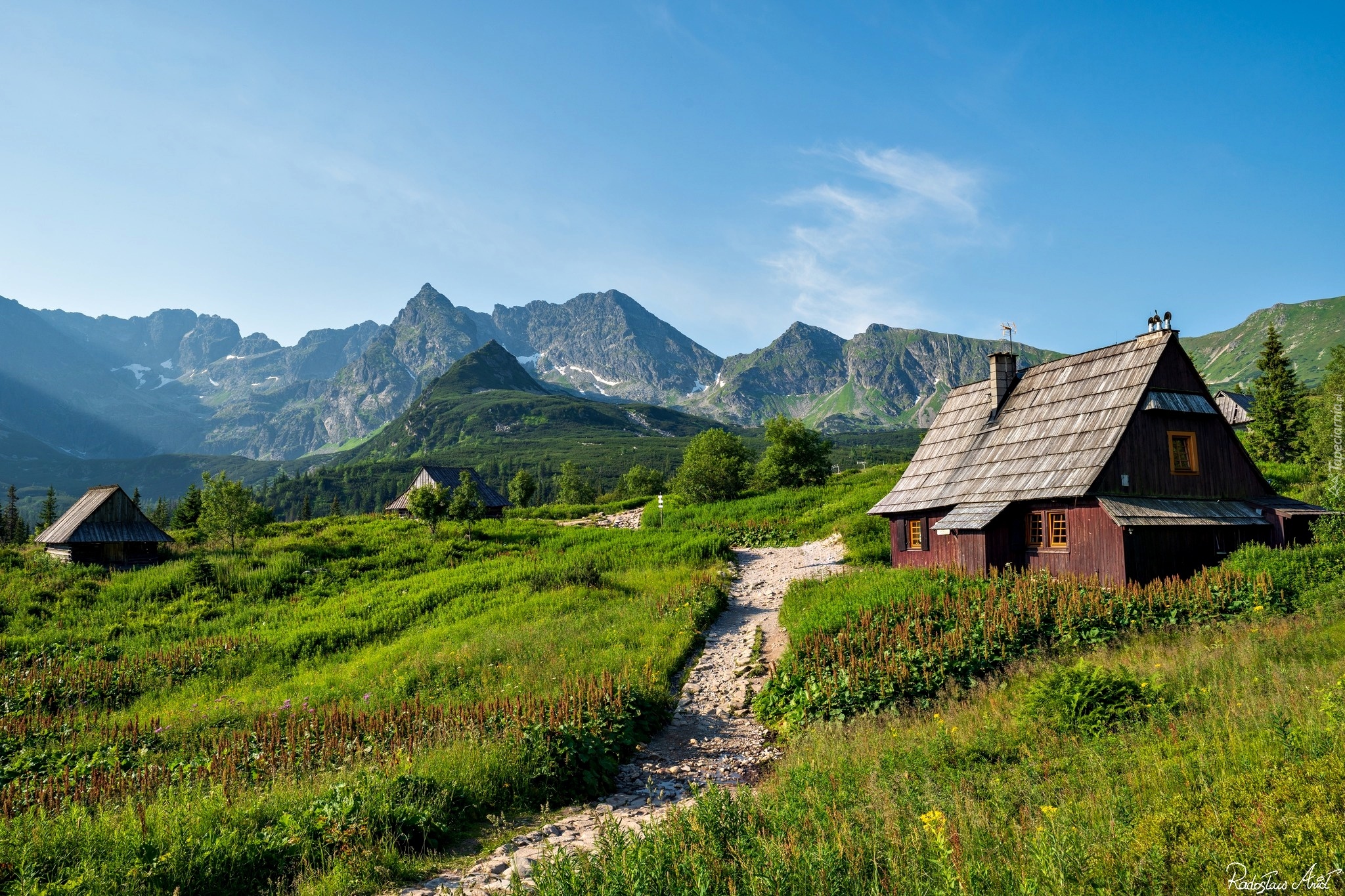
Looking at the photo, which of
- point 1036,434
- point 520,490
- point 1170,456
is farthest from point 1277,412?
point 520,490

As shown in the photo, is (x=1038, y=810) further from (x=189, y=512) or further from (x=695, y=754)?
(x=189, y=512)

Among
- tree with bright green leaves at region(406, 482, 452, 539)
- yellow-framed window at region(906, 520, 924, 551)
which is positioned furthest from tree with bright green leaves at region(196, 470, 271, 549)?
yellow-framed window at region(906, 520, 924, 551)

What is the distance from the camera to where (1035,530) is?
2383cm

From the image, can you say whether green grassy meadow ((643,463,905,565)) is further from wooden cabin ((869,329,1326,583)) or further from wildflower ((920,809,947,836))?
wildflower ((920,809,947,836))

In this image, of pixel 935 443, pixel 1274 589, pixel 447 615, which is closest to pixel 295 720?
pixel 447 615

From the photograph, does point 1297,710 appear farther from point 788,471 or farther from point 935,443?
point 788,471

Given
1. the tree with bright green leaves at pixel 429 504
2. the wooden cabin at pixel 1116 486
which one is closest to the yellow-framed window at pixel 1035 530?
the wooden cabin at pixel 1116 486

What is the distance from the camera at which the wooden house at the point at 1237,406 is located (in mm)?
75500

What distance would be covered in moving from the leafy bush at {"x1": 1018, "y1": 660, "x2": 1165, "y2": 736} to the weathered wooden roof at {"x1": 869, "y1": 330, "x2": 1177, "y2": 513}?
509 inches

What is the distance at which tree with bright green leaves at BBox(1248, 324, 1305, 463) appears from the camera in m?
59.3

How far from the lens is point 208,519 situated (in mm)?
41812

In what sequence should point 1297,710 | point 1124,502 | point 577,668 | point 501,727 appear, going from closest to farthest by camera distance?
point 1297,710 → point 501,727 → point 577,668 → point 1124,502

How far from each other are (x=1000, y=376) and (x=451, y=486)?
2270 inches

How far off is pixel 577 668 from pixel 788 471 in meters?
42.4
